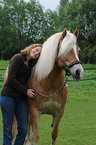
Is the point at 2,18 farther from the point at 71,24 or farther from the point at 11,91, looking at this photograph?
the point at 11,91

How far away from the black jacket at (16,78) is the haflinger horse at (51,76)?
11.8 inches

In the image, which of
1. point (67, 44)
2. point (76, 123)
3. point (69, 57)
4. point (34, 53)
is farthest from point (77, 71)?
point (76, 123)

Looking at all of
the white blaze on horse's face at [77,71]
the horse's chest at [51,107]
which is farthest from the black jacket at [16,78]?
the white blaze on horse's face at [77,71]

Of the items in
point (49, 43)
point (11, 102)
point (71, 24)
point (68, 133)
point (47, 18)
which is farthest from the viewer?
point (47, 18)

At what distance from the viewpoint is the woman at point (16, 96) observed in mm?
3346

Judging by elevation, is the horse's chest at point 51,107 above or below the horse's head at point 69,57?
below

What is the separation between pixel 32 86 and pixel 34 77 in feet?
0.50

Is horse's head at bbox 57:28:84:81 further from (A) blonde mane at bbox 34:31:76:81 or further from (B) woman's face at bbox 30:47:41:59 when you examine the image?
(B) woman's face at bbox 30:47:41:59

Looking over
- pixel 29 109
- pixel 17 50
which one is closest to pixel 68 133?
pixel 29 109

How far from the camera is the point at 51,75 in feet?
12.1

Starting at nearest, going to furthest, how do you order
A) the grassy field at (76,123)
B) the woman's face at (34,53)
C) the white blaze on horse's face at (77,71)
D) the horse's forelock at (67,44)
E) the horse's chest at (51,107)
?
the white blaze on horse's face at (77,71) → the horse's forelock at (67,44) → the woman's face at (34,53) → the horse's chest at (51,107) → the grassy field at (76,123)

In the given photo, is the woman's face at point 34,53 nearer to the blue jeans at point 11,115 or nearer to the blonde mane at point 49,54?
the blonde mane at point 49,54

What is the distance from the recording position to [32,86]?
3.80m

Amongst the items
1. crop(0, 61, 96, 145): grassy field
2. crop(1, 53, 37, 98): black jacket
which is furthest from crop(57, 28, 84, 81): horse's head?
crop(0, 61, 96, 145): grassy field
